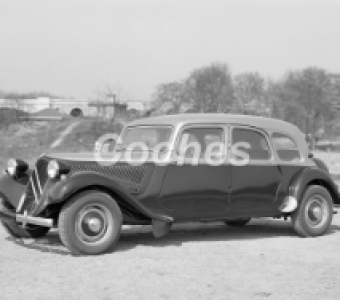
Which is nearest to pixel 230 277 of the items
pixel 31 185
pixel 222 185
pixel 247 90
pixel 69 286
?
pixel 69 286

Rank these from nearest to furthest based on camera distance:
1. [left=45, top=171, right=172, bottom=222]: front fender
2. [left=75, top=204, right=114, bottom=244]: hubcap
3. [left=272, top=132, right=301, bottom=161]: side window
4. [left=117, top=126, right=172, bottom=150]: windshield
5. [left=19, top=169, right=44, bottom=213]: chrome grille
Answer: [left=45, top=171, right=172, bottom=222]: front fender, [left=75, top=204, right=114, bottom=244]: hubcap, [left=19, top=169, right=44, bottom=213]: chrome grille, [left=117, top=126, right=172, bottom=150]: windshield, [left=272, top=132, right=301, bottom=161]: side window

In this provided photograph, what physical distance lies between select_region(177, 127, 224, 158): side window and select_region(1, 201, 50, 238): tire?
2191 mm

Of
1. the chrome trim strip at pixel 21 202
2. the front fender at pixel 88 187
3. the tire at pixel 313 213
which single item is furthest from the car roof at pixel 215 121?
the chrome trim strip at pixel 21 202

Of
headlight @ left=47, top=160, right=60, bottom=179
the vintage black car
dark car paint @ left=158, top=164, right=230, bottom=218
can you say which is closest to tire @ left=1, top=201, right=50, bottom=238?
the vintage black car

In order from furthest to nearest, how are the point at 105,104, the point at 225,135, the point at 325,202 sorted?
the point at 105,104 < the point at 325,202 < the point at 225,135

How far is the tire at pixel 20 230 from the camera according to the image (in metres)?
7.42

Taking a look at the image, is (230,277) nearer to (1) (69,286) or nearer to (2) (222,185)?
(1) (69,286)

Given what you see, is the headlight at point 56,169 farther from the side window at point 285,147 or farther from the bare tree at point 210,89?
the bare tree at point 210,89

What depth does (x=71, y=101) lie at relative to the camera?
103m

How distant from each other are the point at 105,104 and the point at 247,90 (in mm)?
15297

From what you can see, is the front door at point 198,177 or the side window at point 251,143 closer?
the front door at point 198,177

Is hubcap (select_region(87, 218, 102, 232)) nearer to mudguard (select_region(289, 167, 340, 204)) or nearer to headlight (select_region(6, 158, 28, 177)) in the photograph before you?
headlight (select_region(6, 158, 28, 177))

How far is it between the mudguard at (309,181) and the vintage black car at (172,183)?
0.05ft

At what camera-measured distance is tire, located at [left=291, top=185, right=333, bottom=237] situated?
768 centimetres
